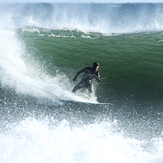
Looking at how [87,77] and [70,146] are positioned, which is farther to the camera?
[87,77]

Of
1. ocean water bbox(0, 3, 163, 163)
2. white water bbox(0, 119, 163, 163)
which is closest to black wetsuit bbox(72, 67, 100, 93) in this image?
ocean water bbox(0, 3, 163, 163)

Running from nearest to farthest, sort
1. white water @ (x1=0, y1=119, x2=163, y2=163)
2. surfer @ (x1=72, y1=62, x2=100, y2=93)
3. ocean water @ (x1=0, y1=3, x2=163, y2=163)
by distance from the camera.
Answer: white water @ (x1=0, y1=119, x2=163, y2=163) → ocean water @ (x1=0, y1=3, x2=163, y2=163) → surfer @ (x1=72, y1=62, x2=100, y2=93)

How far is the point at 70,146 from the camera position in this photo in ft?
22.2

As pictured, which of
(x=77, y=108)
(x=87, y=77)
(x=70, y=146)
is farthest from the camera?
(x=87, y=77)

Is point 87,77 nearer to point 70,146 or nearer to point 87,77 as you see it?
point 87,77

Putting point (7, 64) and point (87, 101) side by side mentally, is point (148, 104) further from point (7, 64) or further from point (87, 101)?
point (7, 64)

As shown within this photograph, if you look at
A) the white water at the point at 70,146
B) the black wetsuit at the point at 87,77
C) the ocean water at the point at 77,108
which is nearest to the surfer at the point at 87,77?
the black wetsuit at the point at 87,77

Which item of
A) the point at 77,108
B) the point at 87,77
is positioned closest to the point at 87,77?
the point at 87,77

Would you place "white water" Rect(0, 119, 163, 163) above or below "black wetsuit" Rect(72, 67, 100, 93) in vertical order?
below

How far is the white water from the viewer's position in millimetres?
6277

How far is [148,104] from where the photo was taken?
9.97 m

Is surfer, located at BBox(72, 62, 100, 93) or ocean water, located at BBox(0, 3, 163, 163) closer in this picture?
ocean water, located at BBox(0, 3, 163, 163)

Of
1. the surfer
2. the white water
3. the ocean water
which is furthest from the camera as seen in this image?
the surfer

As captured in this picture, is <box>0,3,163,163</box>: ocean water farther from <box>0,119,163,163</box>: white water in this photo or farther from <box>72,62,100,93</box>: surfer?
<box>72,62,100,93</box>: surfer
